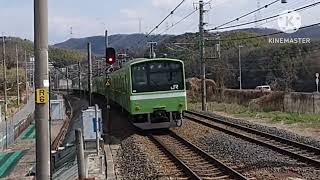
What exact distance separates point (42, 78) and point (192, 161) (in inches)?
275

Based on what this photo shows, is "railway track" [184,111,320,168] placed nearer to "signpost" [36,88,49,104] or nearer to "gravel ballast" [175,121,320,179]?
"gravel ballast" [175,121,320,179]

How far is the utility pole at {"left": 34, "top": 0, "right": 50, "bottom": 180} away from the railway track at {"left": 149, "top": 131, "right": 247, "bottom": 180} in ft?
14.0

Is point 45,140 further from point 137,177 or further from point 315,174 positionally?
point 315,174

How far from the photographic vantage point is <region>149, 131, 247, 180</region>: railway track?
38.5 feet

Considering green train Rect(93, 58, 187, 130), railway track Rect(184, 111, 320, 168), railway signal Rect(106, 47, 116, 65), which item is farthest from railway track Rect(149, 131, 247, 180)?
railway signal Rect(106, 47, 116, 65)

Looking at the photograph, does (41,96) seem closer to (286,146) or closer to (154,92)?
(286,146)

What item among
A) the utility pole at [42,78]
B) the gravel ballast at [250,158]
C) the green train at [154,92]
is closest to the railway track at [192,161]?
the gravel ballast at [250,158]

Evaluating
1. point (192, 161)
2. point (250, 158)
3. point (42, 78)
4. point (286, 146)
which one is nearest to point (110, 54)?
point (192, 161)

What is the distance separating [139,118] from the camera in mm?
20453

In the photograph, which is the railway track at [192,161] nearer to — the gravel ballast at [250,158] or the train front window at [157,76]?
the gravel ballast at [250,158]

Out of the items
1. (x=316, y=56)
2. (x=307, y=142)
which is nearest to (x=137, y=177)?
(x=307, y=142)

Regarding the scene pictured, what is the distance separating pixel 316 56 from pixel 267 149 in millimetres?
58904

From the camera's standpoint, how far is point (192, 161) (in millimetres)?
14008

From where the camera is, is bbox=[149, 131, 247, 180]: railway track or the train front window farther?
the train front window
